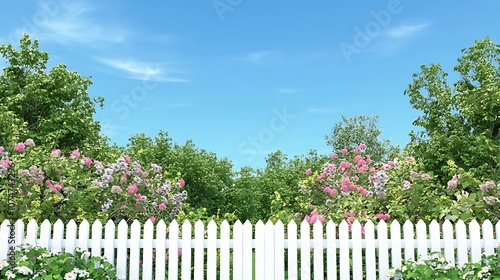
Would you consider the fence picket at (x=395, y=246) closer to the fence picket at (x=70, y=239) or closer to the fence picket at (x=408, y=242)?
the fence picket at (x=408, y=242)

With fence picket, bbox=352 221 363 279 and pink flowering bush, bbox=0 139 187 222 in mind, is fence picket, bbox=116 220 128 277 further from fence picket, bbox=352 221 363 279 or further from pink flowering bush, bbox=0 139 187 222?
fence picket, bbox=352 221 363 279

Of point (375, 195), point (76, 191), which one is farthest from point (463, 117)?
point (76, 191)

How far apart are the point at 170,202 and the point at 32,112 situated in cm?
915

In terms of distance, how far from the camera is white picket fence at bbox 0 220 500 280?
→ 585 cm

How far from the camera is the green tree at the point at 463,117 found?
1389 cm

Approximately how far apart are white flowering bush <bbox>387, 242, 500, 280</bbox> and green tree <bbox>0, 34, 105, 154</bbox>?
1148 centimetres

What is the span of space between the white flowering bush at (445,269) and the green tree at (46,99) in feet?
37.7

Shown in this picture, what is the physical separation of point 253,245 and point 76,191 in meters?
2.82

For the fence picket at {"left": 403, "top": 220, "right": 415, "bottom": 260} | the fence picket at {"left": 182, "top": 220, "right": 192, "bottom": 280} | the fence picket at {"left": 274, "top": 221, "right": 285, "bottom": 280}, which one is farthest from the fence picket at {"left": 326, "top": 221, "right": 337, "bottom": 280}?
the fence picket at {"left": 182, "top": 220, "right": 192, "bottom": 280}

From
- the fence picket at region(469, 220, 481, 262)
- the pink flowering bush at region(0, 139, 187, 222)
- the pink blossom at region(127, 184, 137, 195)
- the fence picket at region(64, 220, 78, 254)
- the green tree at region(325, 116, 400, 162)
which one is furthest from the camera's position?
the green tree at region(325, 116, 400, 162)

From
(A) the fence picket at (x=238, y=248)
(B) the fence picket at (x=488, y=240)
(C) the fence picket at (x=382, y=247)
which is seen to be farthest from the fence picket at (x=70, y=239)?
(B) the fence picket at (x=488, y=240)

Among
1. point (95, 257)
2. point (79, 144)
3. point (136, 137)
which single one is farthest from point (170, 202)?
point (136, 137)

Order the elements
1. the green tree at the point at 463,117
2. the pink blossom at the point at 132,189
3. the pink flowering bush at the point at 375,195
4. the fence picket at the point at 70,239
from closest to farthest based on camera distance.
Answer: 1. the fence picket at the point at 70,239
2. the pink flowering bush at the point at 375,195
3. the pink blossom at the point at 132,189
4. the green tree at the point at 463,117

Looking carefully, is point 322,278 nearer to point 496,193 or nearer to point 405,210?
point 405,210
